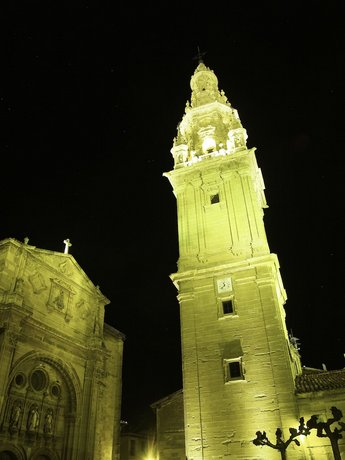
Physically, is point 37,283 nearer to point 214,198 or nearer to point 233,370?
point 214,198

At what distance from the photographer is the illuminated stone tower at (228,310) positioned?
21.6m

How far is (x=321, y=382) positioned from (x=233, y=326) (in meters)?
5.49

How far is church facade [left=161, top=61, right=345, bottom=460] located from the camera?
21094mm

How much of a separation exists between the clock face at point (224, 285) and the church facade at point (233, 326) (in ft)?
0.22

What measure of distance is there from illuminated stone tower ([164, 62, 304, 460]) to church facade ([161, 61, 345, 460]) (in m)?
0.05

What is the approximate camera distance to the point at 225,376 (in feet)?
75.5

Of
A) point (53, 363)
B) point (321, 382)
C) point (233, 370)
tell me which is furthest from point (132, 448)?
point (321, 382)

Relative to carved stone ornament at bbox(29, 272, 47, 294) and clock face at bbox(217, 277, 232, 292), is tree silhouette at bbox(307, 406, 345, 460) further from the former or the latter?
carved stone ornament at bbox(29, 272, 47, 294)

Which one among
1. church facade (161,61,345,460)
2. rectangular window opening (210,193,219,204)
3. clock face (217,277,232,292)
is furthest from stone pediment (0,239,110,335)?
rectangular window opening (210,193,219,204)

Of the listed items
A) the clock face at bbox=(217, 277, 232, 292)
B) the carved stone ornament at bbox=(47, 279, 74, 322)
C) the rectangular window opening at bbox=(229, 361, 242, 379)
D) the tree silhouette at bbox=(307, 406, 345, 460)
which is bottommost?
the tree silhouette at bbox=(307, 406, 345, 460)

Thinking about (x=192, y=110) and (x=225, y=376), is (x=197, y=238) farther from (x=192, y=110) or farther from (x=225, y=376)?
(x=192, y=110)

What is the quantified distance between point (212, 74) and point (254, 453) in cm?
3502

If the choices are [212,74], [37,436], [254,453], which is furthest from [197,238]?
[212,74]

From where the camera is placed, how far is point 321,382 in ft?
73.7
